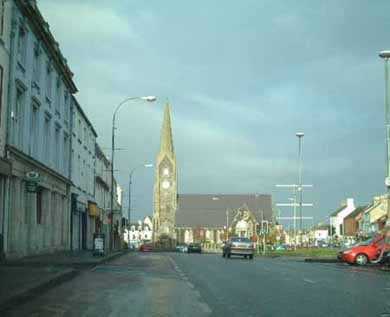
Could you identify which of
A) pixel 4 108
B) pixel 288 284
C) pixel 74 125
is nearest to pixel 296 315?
pixel 288 284

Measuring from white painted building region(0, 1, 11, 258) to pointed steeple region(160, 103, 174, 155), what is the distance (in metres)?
113

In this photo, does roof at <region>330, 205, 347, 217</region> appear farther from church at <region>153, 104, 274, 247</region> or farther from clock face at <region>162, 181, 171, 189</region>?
clock face at <region>162, 181, 171, 189</region>

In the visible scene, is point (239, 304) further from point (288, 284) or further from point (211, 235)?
point (211, 235)

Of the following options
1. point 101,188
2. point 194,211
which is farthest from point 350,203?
point 101,188

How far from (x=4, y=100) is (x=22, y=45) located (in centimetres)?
466

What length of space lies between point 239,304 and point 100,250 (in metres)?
26.0

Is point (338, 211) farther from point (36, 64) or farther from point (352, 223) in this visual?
point (36, 64)

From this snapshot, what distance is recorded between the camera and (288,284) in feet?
63.7

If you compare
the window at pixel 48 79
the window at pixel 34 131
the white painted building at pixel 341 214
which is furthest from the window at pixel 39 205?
the white painted building at pixel 341 214

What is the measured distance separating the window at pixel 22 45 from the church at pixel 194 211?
4318 inches

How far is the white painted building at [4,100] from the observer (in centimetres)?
2594

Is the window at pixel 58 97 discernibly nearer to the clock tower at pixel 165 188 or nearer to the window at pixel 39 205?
the window at pixel 39 205

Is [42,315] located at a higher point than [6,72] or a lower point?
lower

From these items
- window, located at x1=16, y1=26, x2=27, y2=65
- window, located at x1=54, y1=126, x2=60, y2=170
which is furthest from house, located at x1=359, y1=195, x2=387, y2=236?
window, located at x1=16, y1=26, x2=27, y2=65
